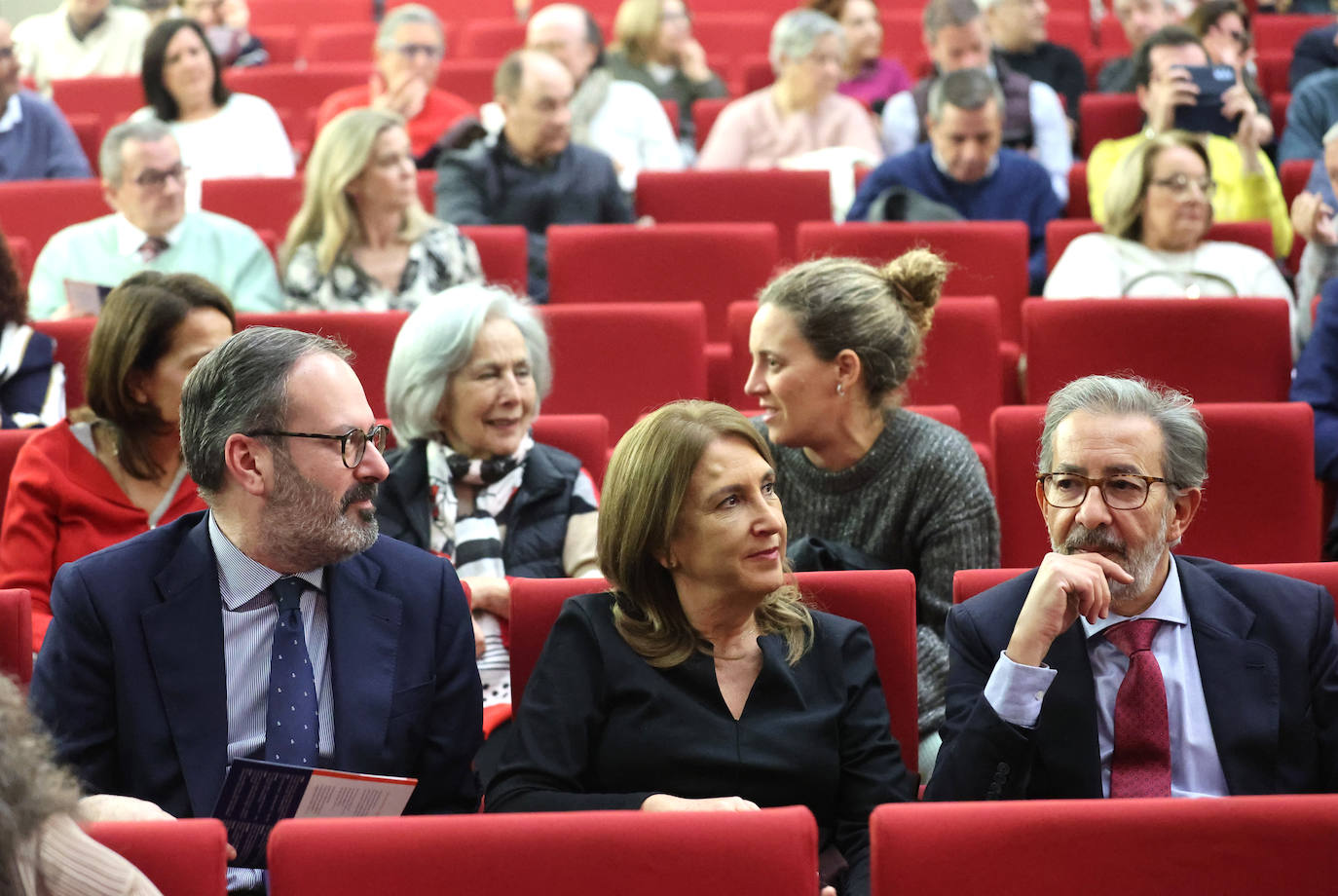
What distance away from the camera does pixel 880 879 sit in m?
1.43

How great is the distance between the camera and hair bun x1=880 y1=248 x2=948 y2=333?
261 centimetres

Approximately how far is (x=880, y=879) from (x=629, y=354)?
197cm

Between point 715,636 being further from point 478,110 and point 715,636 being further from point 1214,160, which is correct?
point 478,110

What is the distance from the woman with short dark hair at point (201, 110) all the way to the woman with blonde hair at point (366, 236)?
1.30m

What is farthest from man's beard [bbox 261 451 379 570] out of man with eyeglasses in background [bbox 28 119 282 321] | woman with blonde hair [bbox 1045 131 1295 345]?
woman with blonde hair [bbox 1045 131 1295 345]

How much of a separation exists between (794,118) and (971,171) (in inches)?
37.4

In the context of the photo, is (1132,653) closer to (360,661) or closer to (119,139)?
(360,661)

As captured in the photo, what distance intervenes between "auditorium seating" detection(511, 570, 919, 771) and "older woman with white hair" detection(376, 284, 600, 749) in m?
0.43

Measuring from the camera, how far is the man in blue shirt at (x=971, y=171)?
4465 mm

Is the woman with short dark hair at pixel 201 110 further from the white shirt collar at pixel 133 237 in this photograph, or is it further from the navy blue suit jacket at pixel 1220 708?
the navy blue suit jacket at pixel 1220 708

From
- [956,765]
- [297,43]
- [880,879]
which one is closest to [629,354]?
[956,765]

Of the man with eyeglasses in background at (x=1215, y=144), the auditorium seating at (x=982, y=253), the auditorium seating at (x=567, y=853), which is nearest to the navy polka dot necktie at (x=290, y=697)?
the auditorium seating at (x=567, y=853)

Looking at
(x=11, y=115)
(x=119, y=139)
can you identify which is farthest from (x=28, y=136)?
(x=119, y=139)

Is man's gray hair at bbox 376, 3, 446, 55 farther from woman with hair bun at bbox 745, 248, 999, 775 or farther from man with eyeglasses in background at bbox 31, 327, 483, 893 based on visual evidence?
man with eyeglasses in background at bbox 31, 327, 483, 893
